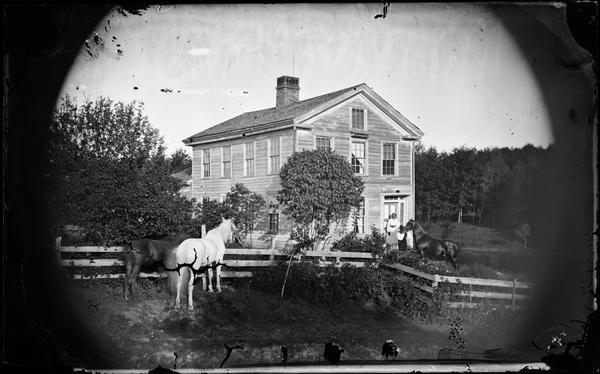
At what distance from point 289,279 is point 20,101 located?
1.53 metres

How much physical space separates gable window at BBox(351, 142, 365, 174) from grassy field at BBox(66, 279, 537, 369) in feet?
2.24

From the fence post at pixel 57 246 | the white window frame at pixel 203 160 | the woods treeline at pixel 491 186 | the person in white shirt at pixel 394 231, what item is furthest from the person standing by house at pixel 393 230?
the fence post at pixel 57 246

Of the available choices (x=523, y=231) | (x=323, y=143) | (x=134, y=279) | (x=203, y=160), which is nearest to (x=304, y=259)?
(x=323, y=143)

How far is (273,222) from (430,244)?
784 millimetres

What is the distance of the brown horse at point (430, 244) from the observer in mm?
2146

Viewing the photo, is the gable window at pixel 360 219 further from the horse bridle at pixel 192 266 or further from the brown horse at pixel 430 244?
the horse bridle at pixel 192 266

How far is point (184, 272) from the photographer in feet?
6.75

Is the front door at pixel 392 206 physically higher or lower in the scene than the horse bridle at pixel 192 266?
higher

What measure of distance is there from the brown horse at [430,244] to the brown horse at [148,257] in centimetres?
114

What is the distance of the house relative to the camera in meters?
2.04

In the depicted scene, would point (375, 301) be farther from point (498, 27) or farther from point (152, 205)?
point (498, 27)

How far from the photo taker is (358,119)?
6.79 ft

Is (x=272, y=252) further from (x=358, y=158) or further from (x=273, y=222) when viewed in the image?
(x=358, y=158)

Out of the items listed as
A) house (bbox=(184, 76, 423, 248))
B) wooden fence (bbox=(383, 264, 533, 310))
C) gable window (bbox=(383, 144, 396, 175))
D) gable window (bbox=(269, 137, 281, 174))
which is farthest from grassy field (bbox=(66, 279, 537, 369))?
gable window (bbox=(383, 144, 396, 175))
